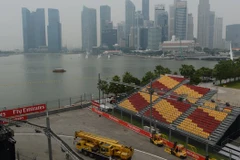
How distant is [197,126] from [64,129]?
16429mm

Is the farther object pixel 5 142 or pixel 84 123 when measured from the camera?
pixel 84 123

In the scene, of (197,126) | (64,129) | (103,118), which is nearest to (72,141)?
(64,129)

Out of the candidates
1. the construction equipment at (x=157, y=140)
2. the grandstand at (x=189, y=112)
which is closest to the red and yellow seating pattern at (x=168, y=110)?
the grandstand at (x=189, y=112)

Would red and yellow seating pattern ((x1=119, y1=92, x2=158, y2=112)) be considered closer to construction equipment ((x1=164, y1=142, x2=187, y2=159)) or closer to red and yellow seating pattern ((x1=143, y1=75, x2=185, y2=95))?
red and yellow seating pattern ((x1=143, y1=75, x2=185, y2=95))

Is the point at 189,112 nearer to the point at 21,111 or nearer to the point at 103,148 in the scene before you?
the point at 103,148

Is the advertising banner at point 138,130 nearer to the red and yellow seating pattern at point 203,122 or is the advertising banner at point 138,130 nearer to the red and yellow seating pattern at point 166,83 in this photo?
the red and yellow seating pattern at point 203,122

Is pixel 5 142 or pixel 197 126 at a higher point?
pixel 5 142

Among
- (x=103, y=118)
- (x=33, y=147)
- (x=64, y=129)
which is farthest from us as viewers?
(x=103, y=118)

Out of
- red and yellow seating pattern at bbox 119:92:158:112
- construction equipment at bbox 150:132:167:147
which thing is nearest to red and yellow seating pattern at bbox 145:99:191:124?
red and yellow seating pattern at bbox 119:92:158:112

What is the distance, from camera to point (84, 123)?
111ft

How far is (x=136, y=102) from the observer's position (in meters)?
37.9

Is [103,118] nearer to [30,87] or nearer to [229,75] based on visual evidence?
[229,75]

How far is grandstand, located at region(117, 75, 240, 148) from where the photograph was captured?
88.7ft

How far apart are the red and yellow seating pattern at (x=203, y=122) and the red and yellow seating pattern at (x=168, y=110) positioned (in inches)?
65.2
